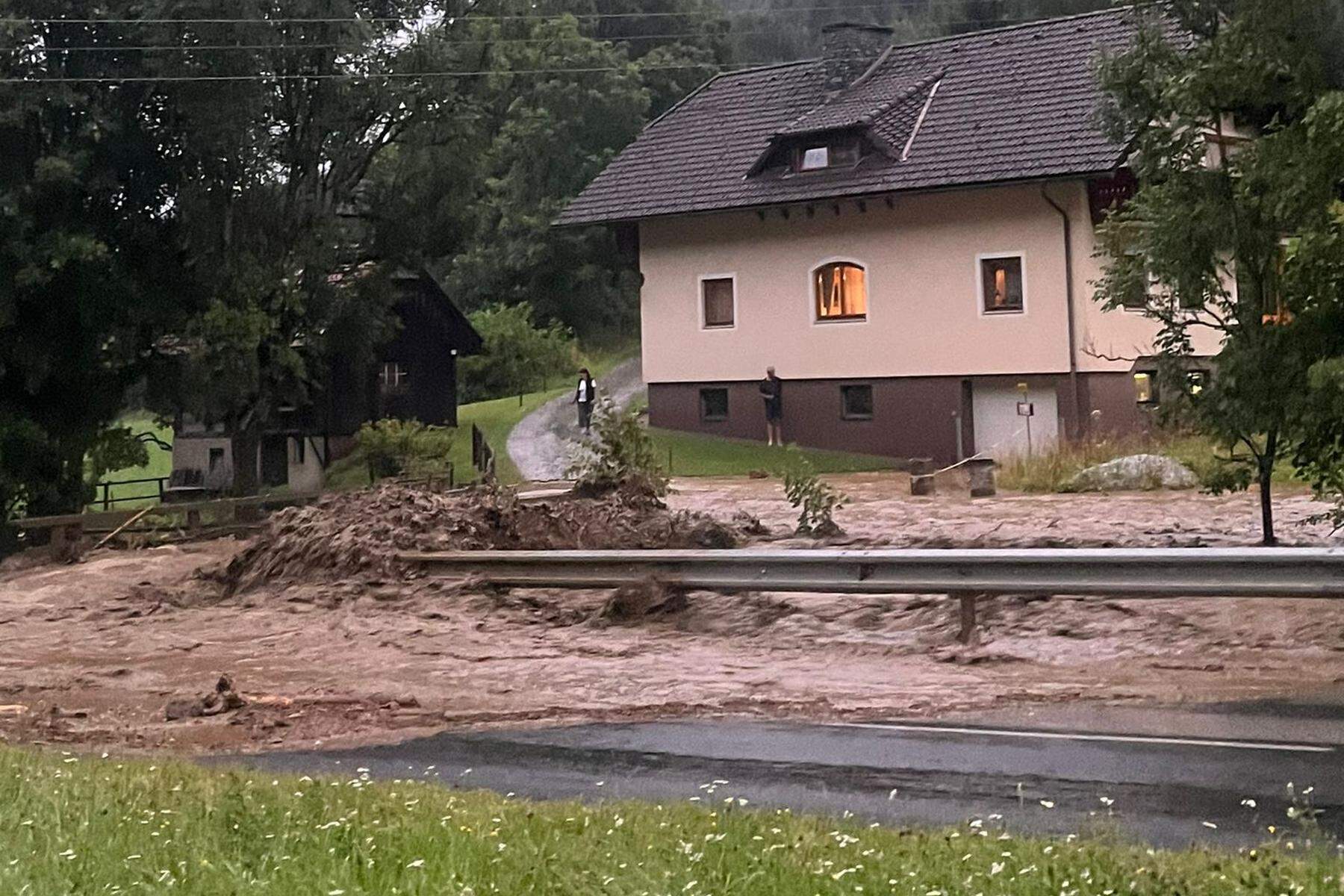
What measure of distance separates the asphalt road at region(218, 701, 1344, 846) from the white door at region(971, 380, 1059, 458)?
2735cm

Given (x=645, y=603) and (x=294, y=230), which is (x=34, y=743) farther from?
(x=294, y=230)

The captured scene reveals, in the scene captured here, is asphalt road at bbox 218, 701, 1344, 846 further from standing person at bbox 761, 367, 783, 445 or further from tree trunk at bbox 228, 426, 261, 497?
standing person at bbox 761, 367, 783, 445

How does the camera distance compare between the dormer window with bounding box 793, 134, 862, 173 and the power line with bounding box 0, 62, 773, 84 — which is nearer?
the power line with bounding box 0, 62, 773, 84

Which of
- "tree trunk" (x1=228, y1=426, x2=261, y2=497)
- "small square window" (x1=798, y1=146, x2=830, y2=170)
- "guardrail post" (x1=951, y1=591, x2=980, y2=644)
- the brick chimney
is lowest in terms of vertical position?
"guardrail post" (x1=951, y1=591, x2=980, y2=644)

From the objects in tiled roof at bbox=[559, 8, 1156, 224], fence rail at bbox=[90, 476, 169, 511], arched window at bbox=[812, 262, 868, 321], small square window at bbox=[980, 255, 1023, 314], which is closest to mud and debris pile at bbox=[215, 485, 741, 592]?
tiled roof at bbox=[559, 8, 1156, 224]

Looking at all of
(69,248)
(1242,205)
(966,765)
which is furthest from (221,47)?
(966,765)

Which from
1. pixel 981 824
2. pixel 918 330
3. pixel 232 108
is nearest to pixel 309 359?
pixel 232 108

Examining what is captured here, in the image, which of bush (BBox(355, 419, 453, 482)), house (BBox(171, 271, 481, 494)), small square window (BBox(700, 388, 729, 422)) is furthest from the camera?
house (BBox(171, 271, 481, 494))

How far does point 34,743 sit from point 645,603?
6.13 metres

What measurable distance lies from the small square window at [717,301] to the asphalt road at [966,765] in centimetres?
3270

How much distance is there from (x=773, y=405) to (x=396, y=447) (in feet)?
33.6

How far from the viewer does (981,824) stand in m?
7.88

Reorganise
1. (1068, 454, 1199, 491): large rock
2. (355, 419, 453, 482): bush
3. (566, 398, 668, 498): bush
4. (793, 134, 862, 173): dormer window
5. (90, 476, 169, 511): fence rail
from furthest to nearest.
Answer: (355, 419, 453, 482): bush, (90, 476, 169, 511): fence rail, (793, 134, 862, 173): dormer window, (1068, 454, 1199, 491): large rock, (566, 398, 668, 498): bush

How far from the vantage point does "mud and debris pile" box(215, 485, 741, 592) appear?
758 inches
